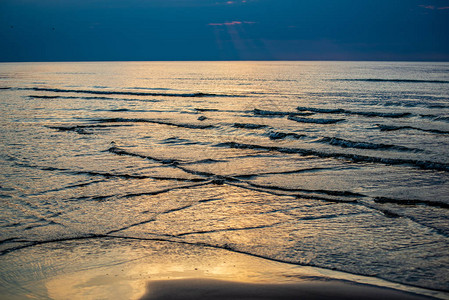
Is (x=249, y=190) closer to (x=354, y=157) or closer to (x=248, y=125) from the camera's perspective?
(x=354, y=157)

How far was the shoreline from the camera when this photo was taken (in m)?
3.47

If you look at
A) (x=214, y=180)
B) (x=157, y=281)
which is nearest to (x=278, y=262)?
(x=157, y=281)

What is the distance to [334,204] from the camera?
5.98 m

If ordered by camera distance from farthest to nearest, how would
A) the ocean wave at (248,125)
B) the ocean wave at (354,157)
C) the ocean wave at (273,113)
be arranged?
1. the ocean wave at (273,113)
2. the ocean wave at (248,125)
3. the ocean wave at (354,157)

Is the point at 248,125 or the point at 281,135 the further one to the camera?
the point at 248,125

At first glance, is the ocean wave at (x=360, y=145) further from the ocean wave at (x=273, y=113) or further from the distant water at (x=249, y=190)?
the ocean wave at (x=273, y=113)

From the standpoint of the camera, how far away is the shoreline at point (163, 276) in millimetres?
3471

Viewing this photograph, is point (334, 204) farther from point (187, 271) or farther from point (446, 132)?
point (446, 132)

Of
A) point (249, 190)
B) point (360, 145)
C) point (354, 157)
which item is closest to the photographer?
point (249, 190)

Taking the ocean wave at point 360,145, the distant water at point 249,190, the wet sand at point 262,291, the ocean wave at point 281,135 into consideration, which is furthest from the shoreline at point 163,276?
the ocean wave at point 281,135

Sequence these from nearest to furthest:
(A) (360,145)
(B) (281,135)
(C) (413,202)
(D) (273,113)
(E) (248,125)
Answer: (C) (413,202) → (A) (360,145) → (B) (281,135) → (E) (248,125) → (D) (273,113)

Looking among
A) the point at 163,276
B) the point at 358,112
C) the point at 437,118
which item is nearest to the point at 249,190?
the point at 163,276

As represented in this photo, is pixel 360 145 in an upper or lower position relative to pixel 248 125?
lower

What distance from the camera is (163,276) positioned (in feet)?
12.5
